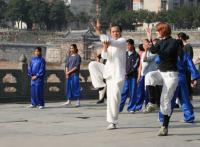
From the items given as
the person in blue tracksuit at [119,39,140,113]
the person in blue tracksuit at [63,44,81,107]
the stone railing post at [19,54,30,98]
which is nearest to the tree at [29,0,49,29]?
the stone railing post at [19,54,30,98]

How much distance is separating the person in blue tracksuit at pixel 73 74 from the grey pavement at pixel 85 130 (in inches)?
79.6

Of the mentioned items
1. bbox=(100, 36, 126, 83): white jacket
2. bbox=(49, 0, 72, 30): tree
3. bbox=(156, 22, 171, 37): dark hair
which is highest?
bbox=(49, 0, 72, 30): tree

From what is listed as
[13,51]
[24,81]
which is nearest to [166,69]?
[24,81]

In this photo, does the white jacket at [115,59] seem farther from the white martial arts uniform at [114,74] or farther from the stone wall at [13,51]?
the stone wall at [13,51]

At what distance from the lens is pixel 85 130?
10.1 meters

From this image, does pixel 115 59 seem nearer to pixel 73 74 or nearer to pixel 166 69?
pixel 166 69

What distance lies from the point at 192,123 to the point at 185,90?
2.13ft

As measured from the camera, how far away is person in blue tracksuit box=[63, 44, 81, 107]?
15781 millimetres

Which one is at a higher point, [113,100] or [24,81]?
[113,100]

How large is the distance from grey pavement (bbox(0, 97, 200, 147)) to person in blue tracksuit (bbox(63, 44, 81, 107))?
2023 millimetres

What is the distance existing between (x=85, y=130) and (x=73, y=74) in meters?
5.91

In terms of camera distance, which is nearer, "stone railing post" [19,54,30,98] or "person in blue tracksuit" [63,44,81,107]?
"person in blue tracksuit" [63,44,81,107]

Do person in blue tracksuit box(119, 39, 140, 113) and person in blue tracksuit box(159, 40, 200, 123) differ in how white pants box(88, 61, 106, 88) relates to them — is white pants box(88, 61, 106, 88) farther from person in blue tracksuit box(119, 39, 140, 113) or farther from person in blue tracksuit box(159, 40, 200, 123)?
person in blue tracksuit box(119, 39, 140, 113)

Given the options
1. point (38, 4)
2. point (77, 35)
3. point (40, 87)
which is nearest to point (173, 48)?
point (40, 87)
